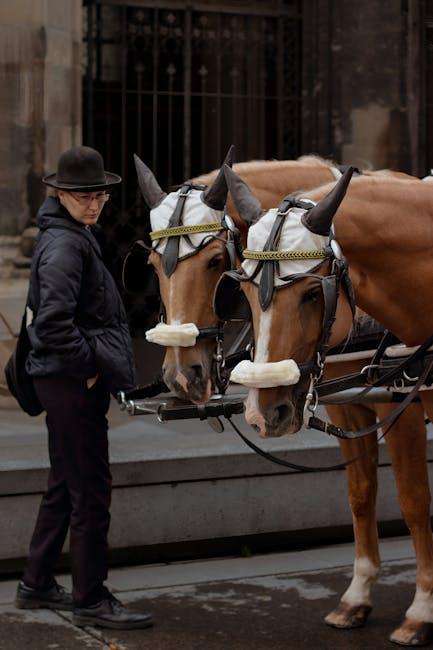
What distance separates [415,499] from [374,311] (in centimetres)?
104

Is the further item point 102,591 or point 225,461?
point 225,461

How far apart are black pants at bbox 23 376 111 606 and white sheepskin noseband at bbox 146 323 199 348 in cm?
52

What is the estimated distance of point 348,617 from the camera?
5.35m

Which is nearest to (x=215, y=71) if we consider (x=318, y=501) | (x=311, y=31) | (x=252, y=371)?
(x=311, y=31)

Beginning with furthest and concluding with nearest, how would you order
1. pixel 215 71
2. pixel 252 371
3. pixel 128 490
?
pixel 215 71 → pixel 128 490 → pixel 252 371

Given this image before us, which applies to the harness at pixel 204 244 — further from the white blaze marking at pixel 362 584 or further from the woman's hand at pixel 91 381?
the white blaze marking at pixel 362 584

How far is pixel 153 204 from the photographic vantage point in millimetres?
5281

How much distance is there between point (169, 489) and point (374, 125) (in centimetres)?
443

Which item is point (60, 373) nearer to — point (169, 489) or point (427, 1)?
point (169, 489)

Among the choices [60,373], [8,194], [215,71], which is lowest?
[60,373]

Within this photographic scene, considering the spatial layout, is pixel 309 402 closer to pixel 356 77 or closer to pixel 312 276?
pixel 312 276

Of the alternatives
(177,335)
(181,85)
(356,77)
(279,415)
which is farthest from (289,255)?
(356,77)

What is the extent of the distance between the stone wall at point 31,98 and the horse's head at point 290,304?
466 centimetres

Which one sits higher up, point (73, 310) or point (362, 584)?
point (73, 310)
